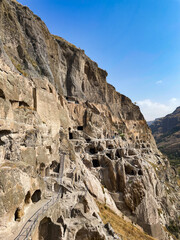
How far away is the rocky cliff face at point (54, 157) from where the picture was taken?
8.73m

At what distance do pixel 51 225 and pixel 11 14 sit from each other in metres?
27.5

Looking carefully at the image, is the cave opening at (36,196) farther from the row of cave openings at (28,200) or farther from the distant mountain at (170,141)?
the distant mountain at (170,141)

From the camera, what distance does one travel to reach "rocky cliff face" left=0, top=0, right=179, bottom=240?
28.7ft

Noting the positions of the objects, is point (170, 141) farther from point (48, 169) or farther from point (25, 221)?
point (25, 221)

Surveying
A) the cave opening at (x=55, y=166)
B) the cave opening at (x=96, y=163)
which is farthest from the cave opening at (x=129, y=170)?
the cave opening at (x=55, y=166)

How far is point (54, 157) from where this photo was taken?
615 inches

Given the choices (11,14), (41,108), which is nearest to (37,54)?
(11,14)

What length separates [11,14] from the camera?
21.7 metres

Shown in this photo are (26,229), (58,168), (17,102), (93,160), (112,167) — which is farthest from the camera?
(93,160)

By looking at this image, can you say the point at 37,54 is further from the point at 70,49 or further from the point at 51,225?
the point at 51,225

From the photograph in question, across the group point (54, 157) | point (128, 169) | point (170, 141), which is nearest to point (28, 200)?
point (54, 157)

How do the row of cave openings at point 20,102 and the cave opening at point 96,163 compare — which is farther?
the cave opening at point 96,163

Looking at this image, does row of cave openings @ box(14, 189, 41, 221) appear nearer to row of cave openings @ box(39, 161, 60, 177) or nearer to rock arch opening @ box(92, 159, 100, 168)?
row of cave openings @ box(39, 161, 60, 177)

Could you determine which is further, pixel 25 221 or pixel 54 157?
pixel 54 157
